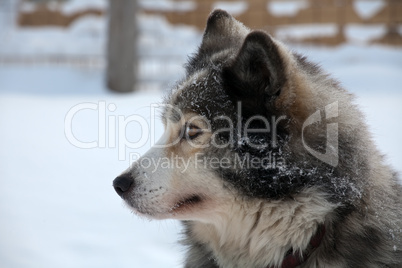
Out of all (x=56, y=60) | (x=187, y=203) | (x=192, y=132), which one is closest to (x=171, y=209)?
(x=187, y=203)

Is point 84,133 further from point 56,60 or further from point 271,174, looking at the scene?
point 56,60

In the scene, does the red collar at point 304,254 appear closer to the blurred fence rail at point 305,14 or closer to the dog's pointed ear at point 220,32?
the dog's pointed ear at point 220,32

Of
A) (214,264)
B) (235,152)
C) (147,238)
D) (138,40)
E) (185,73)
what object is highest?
(138,40)

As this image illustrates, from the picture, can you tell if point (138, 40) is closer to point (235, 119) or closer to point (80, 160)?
point (80, 160)

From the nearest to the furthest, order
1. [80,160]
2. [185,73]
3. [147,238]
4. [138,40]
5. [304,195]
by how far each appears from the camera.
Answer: [304,195] → [185,73] → [147,238] → [80,160] → [138,40]

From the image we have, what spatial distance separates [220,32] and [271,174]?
1.16m

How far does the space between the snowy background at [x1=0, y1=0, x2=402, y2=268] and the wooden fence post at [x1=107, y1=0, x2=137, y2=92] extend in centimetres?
31

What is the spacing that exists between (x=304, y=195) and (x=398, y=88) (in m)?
8.99

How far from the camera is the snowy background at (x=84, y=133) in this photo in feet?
13.0

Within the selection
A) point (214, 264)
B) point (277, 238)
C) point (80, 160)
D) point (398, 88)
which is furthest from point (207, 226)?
point (398, 88)

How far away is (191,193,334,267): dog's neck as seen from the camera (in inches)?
93.5

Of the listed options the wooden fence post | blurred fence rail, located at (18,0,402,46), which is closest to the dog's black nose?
the wooden fence post

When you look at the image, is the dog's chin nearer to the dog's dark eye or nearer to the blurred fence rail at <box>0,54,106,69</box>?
the dog's dark eye

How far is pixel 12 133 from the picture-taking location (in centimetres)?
761
